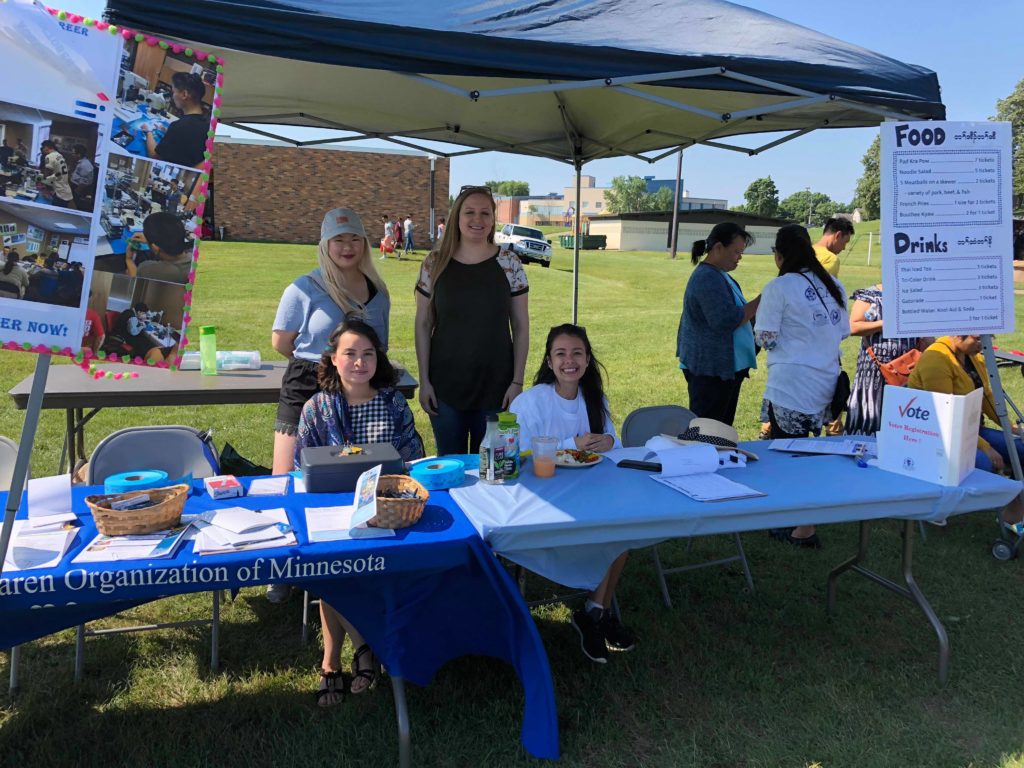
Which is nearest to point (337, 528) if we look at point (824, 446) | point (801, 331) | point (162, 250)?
point (162, 250)

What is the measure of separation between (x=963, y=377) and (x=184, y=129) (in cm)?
373

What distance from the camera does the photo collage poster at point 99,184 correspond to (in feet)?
5.38

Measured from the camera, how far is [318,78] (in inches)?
133

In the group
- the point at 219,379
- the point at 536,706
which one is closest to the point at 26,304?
the point at 536,706

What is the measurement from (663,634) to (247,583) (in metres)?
1.82

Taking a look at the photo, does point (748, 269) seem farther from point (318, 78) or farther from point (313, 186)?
point (318, 78)

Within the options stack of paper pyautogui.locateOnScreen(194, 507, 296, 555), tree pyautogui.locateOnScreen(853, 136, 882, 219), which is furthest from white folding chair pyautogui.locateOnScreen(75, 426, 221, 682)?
tree pyautogui.locateOnScreen(853, 136, 882, 219)

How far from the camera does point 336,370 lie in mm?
2826

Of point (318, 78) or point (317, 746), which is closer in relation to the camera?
point (317, 746)

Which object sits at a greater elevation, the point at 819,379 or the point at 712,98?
the point at 712,98

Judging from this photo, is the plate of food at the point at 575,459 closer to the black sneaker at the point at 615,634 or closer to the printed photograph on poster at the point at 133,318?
the black sneaker at the point at 615,634

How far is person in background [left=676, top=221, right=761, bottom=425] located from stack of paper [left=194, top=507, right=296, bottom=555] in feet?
9.40

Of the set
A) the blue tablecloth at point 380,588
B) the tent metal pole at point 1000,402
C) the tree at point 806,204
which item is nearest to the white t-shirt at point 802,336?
the tent metal pole at point 1000,402

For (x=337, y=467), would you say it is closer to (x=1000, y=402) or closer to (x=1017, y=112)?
(x=1000, y=402)
